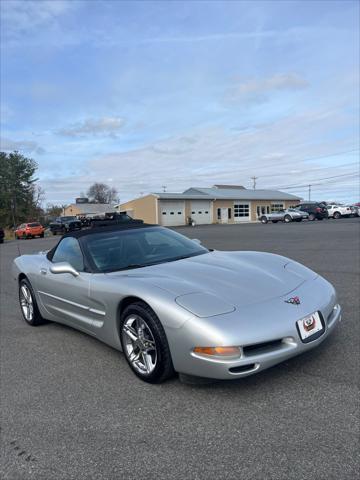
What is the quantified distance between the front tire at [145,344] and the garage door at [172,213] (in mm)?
43394

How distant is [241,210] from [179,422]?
53.0 metres

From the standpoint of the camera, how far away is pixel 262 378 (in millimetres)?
3117

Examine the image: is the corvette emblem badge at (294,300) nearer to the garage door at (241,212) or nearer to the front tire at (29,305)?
the front tire at (29,305)

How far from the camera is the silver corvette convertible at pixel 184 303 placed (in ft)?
9.00

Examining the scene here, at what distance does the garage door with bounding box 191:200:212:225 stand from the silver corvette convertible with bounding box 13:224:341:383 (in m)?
44.8

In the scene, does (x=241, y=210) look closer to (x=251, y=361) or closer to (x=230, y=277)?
(x=230, y=277)

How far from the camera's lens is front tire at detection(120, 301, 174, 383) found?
9.88 ft

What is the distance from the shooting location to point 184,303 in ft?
9.61

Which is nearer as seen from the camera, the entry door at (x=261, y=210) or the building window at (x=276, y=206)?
the entry door at (x=261, y=210)

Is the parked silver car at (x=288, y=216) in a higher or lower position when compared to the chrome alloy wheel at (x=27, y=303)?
higher

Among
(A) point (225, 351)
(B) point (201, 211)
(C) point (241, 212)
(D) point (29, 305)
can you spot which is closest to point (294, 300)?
(A) point (225, 351)

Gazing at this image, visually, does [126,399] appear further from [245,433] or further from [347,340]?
[347,340]

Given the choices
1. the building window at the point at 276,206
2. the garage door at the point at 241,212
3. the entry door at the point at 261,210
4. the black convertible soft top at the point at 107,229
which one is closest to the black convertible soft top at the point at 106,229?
the black convertible soft top at the point at 107,229

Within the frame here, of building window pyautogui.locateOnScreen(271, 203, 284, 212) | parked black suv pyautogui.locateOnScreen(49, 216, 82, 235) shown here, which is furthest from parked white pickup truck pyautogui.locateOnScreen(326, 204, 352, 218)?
parked black suv pyautogui.locateOnScreen(49, 216, 82, 235)
